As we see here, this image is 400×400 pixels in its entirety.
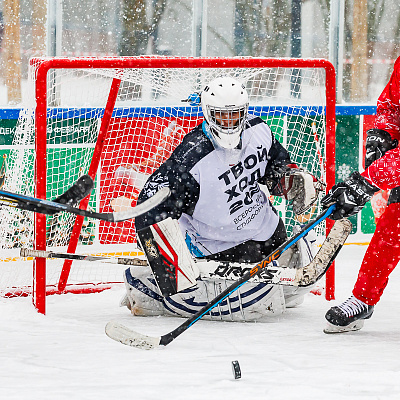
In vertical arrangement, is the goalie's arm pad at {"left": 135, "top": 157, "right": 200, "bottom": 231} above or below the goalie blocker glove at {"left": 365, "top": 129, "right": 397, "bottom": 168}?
below

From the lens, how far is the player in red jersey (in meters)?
3.08

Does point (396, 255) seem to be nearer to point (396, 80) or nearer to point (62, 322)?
point (396, 80)

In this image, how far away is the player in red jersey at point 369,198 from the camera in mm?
3078

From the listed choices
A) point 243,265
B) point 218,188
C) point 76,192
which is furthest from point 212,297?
point 76,192

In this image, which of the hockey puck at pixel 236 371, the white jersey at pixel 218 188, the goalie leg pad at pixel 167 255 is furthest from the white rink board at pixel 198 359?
the white jersey at pixel 218 188

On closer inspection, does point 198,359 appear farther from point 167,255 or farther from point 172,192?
point 172,192

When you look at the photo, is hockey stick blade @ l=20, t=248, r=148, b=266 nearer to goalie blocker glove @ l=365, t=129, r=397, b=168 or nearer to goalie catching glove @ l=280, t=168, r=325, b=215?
goalie catching glove @ l=280, t=168, r=325, b=215

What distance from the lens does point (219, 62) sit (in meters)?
3.86

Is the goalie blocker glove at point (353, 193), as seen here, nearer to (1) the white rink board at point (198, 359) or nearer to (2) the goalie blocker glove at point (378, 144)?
(2) the goalie blocker glove at point (378, 144)

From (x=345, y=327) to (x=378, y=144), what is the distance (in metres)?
0.79

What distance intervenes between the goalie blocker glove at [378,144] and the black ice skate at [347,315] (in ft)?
1.95

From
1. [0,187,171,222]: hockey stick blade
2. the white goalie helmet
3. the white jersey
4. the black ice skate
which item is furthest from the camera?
the white jersey

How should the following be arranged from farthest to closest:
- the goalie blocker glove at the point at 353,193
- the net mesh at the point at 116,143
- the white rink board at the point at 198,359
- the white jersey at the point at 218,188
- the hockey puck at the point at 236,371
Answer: the net mesh at the point at 116,143 < the white jersey at the point at 218,188 < the goalie blocker glove at the point at 353,193 < the hockey puck at the point at 236,371 < the white rink board at the point at 198,359

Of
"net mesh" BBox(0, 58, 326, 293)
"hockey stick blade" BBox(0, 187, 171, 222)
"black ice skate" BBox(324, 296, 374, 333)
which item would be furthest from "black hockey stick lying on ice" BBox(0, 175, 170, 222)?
"net mesh" BBox(0, 58, 326, 293)
